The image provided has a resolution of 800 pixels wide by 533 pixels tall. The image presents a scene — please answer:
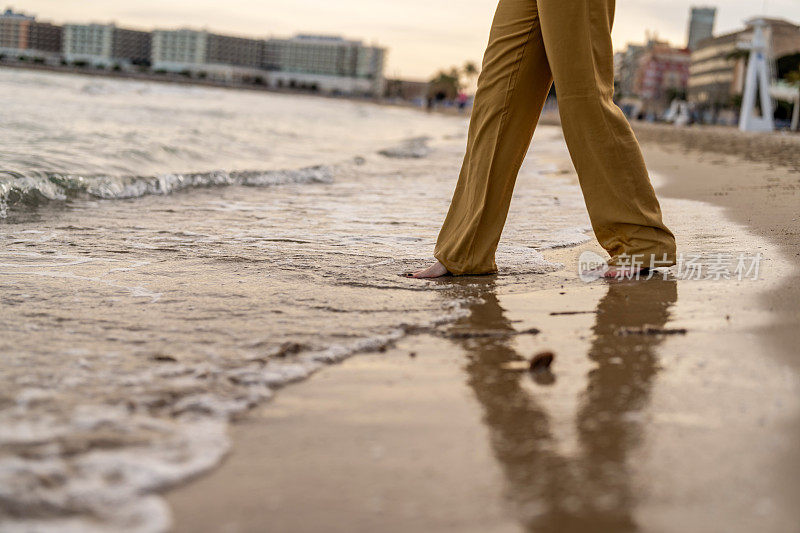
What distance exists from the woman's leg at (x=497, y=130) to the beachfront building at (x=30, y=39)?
167637 mm

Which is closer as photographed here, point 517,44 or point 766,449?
point 766,449

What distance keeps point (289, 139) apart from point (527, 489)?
12.7 metres

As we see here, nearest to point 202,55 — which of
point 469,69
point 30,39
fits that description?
point 30,39

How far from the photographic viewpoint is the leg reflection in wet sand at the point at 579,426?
107cm


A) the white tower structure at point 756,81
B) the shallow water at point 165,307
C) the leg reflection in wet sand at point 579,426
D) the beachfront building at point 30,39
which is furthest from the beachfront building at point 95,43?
the leg reflection in wet sand at point 579,426

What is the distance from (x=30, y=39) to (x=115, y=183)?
610 feet

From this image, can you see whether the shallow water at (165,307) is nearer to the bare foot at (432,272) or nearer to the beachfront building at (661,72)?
the bare foot at (432,272)

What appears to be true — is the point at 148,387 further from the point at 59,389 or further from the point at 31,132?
the point at 31,132

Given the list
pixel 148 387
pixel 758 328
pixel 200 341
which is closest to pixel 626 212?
pixel 758 328

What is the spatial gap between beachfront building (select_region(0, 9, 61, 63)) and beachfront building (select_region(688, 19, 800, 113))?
380 ft

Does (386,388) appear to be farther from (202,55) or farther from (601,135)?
(202,55)

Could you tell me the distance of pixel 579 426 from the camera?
1347 mm

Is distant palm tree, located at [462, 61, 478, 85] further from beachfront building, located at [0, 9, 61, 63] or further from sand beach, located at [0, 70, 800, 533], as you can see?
sand beach, located at [0, 70, 800, 533]

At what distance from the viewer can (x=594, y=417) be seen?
138cm
